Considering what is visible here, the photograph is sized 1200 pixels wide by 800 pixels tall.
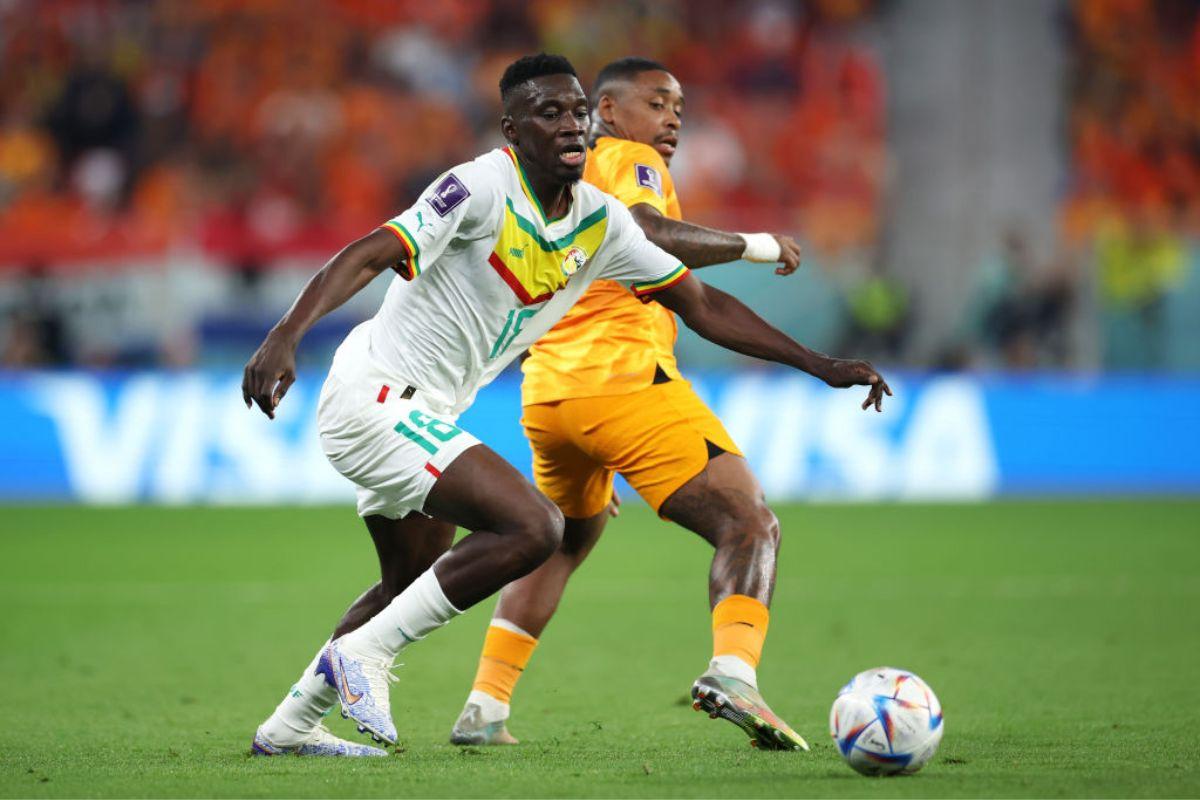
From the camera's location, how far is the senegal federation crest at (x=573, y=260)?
5.35 meters

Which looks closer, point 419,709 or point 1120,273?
point 419,709

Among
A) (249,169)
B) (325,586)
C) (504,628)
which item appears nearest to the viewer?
(504,628)

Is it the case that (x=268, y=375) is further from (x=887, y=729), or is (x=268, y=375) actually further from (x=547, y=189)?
(x=887, y=729)

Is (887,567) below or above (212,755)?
above

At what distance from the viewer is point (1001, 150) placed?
17.1 metres

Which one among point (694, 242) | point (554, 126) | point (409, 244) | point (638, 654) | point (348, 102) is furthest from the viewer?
point (348, 102)

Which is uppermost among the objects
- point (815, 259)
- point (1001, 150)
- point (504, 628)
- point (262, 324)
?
point (1001, 150)

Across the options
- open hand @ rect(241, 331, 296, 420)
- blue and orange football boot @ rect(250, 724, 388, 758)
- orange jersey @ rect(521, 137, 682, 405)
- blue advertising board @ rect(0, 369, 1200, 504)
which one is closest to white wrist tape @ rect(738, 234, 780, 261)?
orange jersey @ rect(521, 137, 682, 405)

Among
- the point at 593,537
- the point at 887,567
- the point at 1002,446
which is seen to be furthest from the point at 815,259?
the point at 593,537

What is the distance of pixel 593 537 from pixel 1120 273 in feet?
33.9

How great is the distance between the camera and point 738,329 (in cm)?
570

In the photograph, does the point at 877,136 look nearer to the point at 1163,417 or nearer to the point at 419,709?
the point at 1163,417

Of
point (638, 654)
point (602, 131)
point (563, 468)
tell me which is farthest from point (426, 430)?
point (638, 654)

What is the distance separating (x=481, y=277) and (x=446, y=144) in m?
14.0
